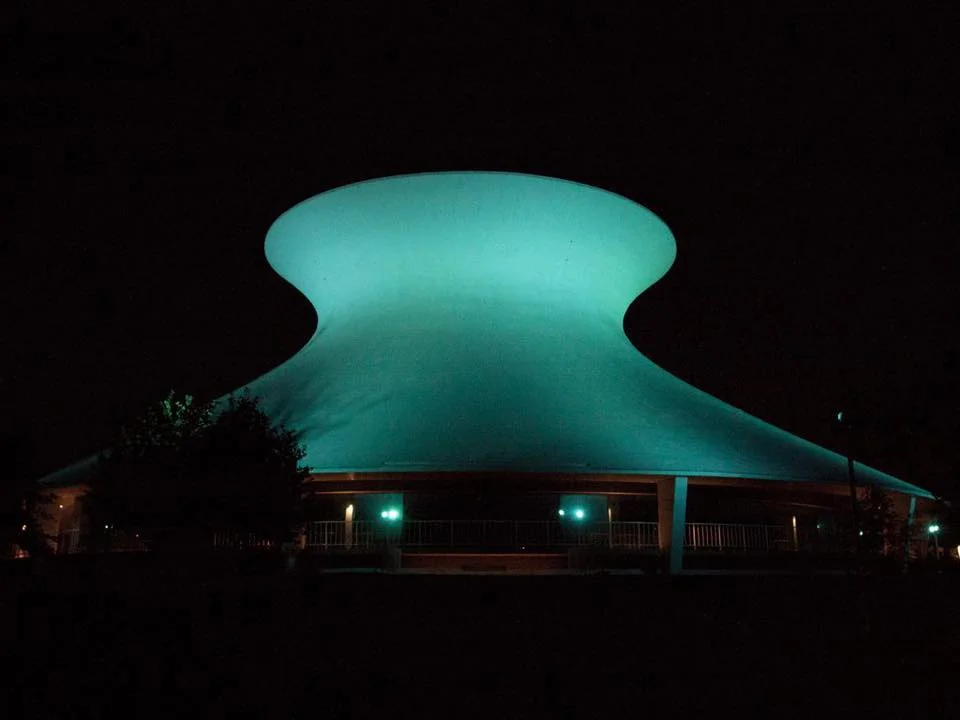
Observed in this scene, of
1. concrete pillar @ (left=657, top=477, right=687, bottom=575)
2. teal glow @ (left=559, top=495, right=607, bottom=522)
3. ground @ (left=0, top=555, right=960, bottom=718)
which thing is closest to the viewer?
ground @ (left=0, top=555, right=960, bottom=718)

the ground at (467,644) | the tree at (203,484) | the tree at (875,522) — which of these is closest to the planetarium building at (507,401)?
the tree at (875,522)

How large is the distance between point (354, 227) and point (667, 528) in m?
8.90

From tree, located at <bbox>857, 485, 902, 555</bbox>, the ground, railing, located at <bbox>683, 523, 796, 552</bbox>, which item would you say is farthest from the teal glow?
the ground

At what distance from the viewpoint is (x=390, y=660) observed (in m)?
8.58

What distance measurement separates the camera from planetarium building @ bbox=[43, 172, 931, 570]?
15.7 m

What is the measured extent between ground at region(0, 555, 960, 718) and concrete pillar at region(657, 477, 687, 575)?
2785 millimetres

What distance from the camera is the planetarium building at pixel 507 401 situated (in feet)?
51.6

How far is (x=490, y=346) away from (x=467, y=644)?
9.57 m

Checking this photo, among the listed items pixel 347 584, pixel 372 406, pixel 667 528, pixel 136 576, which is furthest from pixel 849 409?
pixel 136 576

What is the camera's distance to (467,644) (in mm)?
9344

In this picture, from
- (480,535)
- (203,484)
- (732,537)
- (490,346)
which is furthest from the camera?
(490,346)

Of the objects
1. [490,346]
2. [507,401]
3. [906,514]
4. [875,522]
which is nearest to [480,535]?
[507,401]

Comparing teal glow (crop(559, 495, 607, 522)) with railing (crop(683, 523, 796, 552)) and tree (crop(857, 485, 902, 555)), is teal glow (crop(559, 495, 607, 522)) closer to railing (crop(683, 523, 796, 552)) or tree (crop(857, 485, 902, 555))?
railing (crop(683, 523, 796, 552))

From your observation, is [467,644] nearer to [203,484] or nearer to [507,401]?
[203,484]
